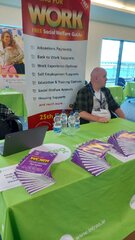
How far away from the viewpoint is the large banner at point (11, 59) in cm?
376

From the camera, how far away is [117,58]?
6898mm

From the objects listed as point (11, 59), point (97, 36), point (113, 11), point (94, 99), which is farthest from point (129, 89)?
point (94, 99)

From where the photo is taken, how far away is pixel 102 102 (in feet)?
7.37

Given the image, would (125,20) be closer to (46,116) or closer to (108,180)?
(46,116)

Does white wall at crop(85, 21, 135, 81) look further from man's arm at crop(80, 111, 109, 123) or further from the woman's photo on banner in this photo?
man's arm at crop(80, 111, 109, 123)

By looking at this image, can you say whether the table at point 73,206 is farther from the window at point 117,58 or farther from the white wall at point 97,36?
the window at point 117,58

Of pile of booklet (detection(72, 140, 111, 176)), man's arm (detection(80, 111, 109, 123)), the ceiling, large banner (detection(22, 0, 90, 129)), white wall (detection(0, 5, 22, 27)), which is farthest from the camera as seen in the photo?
the ceiling

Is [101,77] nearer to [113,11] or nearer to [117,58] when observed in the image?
[113,11]

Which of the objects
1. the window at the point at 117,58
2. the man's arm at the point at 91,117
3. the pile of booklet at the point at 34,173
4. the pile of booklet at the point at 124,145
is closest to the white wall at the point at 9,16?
the window at the point at 117,58

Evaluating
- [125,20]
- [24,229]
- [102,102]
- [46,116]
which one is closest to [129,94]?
[125,20]

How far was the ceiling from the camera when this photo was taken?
4907 mm

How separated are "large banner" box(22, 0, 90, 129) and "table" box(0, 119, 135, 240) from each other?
2.38 feet

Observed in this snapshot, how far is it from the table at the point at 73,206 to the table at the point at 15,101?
193 cm

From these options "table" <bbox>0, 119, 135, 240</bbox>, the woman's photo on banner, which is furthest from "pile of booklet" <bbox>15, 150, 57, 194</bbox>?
the woman's photo on banner
